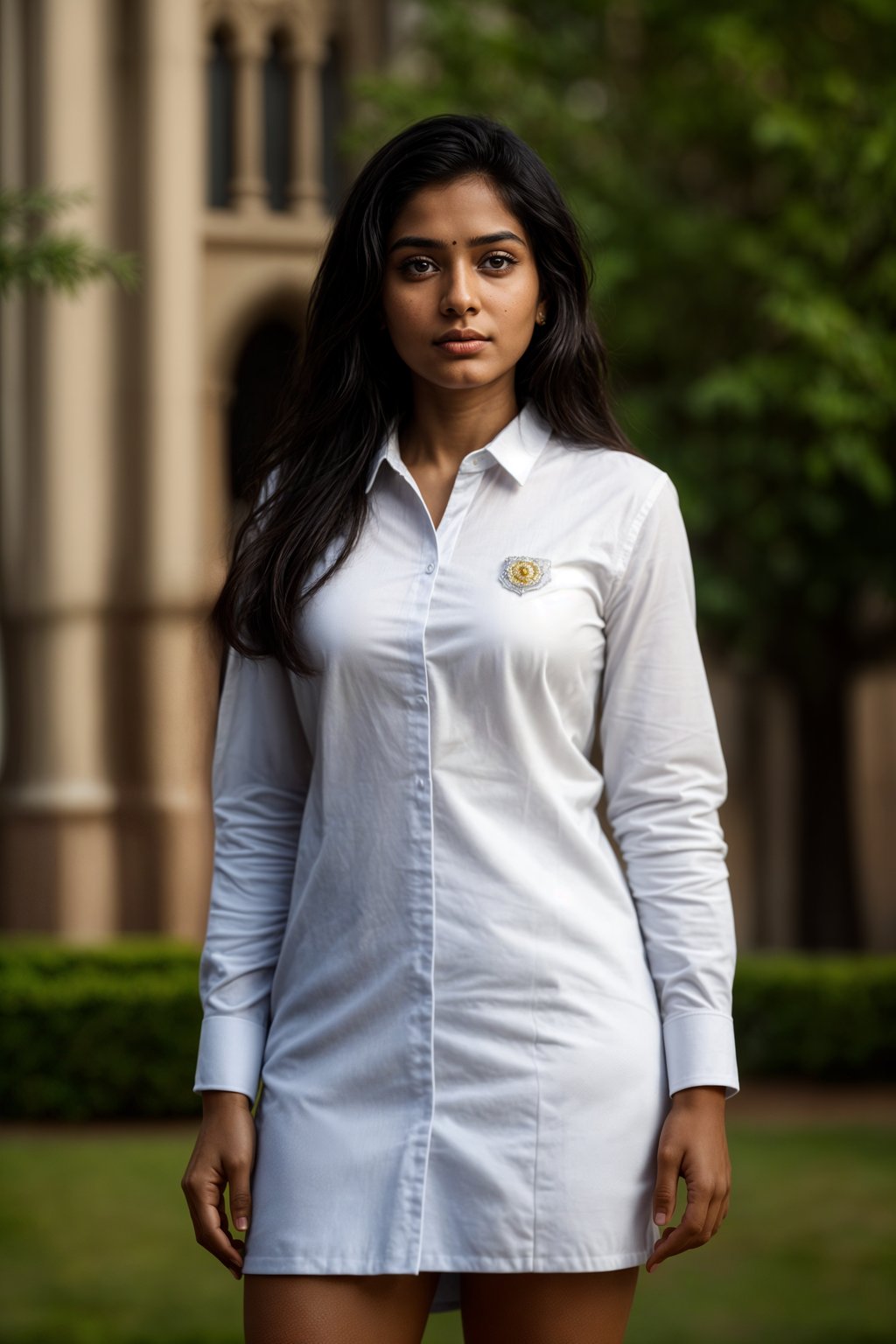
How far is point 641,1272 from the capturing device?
585 cm

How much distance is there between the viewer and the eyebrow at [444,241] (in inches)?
72.1

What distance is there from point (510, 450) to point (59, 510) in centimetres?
807

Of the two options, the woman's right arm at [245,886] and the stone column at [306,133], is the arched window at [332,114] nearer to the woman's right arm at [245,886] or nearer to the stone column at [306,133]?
the stone column at [306,133]

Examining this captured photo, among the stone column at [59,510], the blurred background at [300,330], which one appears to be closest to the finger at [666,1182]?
the blurred background at [300,330]

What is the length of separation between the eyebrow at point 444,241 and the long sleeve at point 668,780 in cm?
31

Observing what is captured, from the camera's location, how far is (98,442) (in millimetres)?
9641

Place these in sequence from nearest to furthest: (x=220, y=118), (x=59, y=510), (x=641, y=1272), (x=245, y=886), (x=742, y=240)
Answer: (x=245, y=886) → (x=641, y=1272) → (x=742, y=240) → (x=59, y=510) → (x=220, y=118)

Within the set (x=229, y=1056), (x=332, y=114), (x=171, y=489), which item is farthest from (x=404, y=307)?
(x=332, y=114)

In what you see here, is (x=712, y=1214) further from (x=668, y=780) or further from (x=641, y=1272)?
(x=641, y=1272)

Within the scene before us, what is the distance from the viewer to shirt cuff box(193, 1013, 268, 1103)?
1784mm

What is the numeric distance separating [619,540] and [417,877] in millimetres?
406

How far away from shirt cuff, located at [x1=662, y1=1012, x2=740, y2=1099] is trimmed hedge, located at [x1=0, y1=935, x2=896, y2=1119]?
6.23 m

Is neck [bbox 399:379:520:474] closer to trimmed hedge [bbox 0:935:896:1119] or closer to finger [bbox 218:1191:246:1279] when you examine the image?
finger [bbox 218:1191:246:1279]

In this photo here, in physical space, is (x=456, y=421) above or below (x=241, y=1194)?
above
